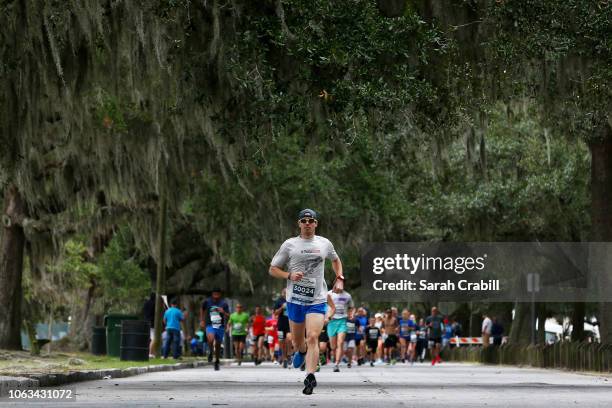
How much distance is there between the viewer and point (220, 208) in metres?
35.6

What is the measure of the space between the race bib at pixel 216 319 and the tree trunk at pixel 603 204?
7859 mm

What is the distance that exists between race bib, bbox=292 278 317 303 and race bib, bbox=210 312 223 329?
1378cm

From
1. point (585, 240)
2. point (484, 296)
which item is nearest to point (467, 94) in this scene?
point (585, 240)

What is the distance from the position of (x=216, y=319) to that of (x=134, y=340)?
2132 millimetres

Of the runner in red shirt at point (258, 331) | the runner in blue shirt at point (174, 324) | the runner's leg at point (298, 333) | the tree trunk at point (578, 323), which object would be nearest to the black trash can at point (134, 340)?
the runner in blue shirt at point (174, 324)

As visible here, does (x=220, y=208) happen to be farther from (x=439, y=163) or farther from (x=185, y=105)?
(x=185, y=105)

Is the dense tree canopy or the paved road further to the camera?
the dense tree canopy

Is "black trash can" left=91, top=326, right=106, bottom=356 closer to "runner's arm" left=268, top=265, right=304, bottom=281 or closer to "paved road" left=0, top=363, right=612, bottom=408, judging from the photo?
"paved road" left=0, top=363, right=612, bottom=408

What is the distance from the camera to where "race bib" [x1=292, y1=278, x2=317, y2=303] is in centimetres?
1445

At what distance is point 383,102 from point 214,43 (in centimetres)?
265

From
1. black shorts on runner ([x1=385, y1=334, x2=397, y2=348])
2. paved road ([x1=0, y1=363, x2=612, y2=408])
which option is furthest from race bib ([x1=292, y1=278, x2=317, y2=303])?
black shorts on runner ([x1=385, y1=334, x2=397, y2=348])

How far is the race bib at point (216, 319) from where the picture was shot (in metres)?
28.1

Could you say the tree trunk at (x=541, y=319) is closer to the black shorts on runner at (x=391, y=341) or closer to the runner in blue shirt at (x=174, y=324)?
the black shorts on runner at (x=391, y=341)

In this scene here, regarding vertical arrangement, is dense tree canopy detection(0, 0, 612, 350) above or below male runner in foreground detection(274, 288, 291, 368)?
above
